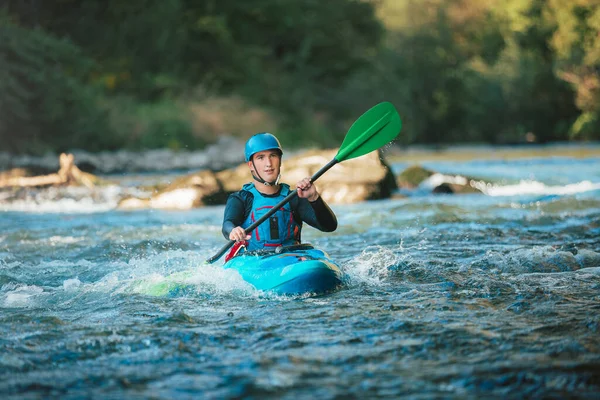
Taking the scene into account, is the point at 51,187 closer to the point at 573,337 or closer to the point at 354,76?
the point at 573,337

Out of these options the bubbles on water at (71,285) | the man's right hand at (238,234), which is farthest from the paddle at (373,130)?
the bubbles on water at (71,285)

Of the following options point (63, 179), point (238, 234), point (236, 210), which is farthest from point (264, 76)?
point (238, 234)

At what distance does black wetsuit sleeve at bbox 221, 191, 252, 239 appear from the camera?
476cm

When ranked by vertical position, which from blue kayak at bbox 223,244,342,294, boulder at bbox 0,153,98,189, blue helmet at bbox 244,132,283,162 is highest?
boulder at bbox 0,153,98,189

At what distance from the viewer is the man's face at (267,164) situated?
15.6 feet

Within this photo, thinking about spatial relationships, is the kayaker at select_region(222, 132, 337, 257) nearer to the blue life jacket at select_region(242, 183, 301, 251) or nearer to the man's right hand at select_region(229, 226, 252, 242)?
the blue life jacket at select_region(242, 183, 301, 251)

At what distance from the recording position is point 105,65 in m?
24.5

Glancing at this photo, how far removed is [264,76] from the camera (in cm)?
2728

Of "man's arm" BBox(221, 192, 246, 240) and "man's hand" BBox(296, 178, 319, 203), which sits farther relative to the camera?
"man's arm" BBox(221, 192, 246, 240)

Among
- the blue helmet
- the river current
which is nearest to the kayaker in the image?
the blue helmet

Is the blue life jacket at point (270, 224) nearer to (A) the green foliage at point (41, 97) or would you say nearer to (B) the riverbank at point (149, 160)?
(B) the riverbank at point (149, 160)

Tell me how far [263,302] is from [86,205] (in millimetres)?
7557

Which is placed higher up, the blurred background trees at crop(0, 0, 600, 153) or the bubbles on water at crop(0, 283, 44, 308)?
the blurred background trees at crop(0, 0, 600, 153)

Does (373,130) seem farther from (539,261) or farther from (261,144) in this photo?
(539,261)
